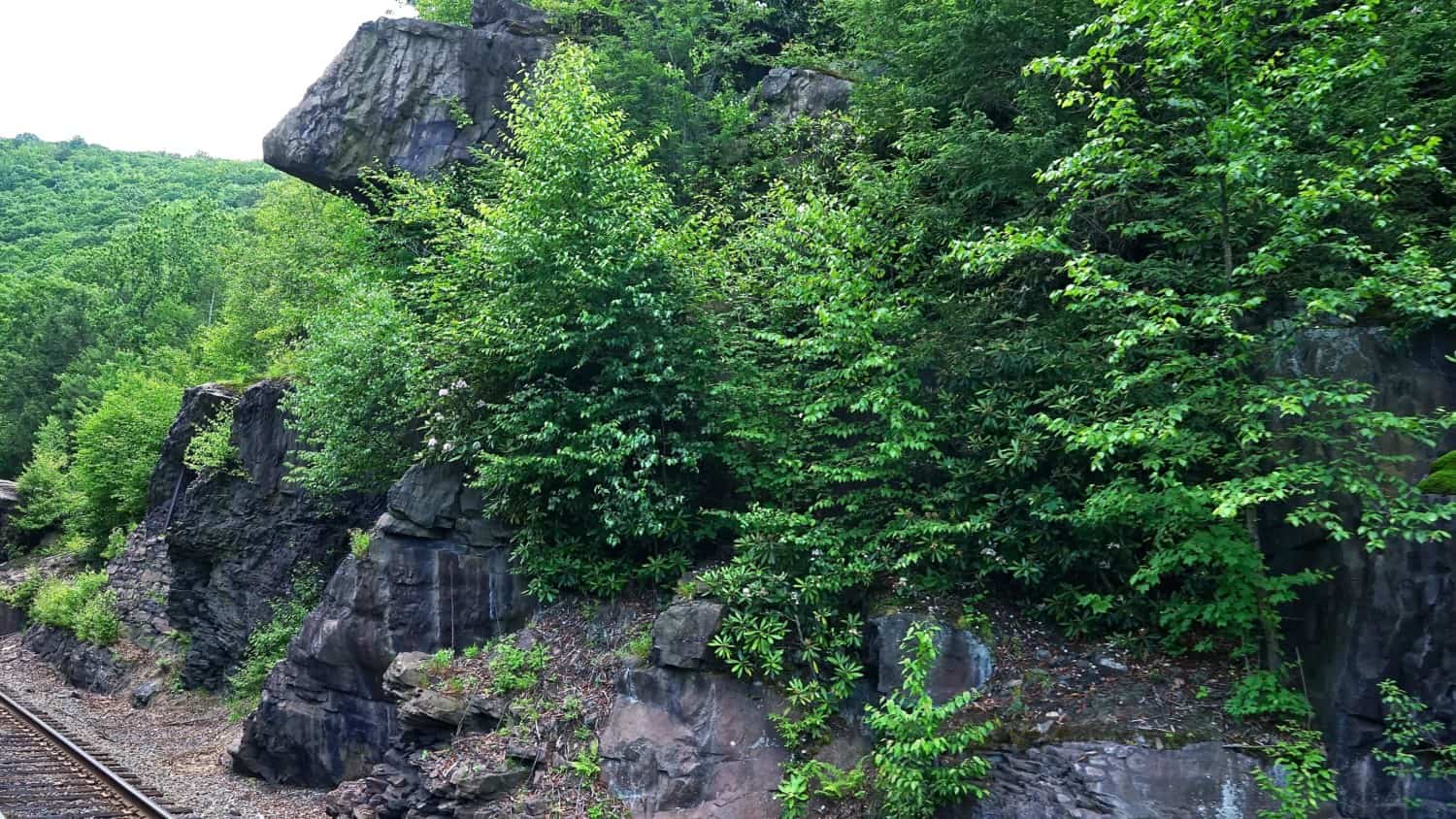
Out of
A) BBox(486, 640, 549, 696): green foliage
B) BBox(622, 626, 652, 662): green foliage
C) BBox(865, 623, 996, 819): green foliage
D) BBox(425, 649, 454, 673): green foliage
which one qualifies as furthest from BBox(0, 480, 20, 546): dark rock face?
BBox(865, 623, 996, 819): green foliage

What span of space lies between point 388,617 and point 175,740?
744 cm

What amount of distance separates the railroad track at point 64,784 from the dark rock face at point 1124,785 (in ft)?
33.6

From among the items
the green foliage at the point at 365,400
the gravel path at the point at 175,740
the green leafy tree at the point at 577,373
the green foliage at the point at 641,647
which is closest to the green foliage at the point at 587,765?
the green foliage at the point at 641,647

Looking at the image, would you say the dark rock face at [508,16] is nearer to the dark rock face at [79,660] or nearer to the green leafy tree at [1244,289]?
the green leafy tree at [1244,289]

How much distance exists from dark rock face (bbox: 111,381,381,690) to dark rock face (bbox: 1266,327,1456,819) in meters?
14.3

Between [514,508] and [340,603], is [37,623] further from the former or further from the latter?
[514,508]

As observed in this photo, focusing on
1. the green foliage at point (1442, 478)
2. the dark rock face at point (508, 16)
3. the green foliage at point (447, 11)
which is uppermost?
the green foliage at point (447, 11)

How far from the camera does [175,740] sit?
15.8m

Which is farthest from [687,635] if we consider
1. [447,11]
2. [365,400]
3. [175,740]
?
[447,11]

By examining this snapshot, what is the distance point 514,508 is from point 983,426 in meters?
6.19

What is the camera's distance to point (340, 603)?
40.5 feet

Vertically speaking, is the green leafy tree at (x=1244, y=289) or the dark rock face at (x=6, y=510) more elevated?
the green leafy tree at (x=1244, y=289)

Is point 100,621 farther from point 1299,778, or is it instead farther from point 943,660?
point 1299,778

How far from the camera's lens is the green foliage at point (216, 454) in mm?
18797
